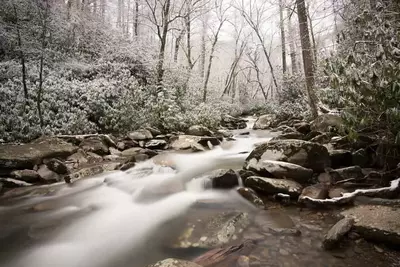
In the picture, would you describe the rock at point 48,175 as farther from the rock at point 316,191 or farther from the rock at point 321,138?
the rock at point 321,138

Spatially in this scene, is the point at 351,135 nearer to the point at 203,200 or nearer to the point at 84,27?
the point at 203,200

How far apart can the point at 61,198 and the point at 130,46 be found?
33.2 ft

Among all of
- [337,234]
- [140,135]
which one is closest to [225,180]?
[337,234]

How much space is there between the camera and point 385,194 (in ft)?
12.7

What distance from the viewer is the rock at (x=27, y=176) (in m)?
5.30

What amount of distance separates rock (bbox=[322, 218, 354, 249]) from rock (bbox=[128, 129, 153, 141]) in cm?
648

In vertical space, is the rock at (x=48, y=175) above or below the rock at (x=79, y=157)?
below

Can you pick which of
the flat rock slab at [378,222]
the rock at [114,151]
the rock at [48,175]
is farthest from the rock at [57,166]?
the flat rock slab at [378,222]

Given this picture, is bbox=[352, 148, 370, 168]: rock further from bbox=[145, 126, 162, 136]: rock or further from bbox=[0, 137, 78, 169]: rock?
bbox=[0, 137, 78, 169]: rock

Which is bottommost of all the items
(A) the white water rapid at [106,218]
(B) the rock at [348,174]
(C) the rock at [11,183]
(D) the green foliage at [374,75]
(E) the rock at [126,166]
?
(A) the white water rapid at [106,218]

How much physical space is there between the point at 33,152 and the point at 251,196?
481 cm

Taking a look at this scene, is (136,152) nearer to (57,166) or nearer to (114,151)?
(114,151)

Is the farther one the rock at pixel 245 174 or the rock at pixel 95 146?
the rock at pixel 95 146

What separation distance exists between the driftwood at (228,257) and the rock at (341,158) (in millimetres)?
2941
